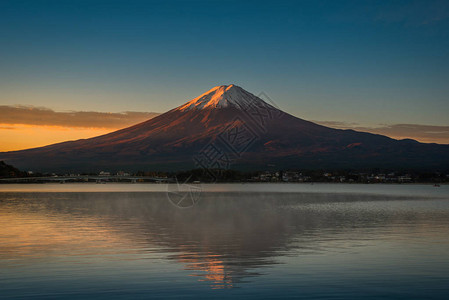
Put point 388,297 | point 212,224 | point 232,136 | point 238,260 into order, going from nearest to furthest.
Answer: point 388,297 → point 238,260 → point 212,224 → point 232,136

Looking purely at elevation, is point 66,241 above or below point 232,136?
below

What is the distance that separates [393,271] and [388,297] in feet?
10.4

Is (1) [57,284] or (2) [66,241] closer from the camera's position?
(1) [57,284]

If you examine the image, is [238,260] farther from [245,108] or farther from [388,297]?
[245,108]

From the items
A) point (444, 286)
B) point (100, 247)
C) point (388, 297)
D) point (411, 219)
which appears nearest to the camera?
point (388, 297)

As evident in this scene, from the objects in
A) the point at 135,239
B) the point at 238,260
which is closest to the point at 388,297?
the point at 238,260

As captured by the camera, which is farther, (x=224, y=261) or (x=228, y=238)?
(x=228, y=238)

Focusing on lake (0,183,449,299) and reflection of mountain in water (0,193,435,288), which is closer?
lake (0,183,449,299)

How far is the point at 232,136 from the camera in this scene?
17175 centimetres

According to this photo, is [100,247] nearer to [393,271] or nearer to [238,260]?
[238,260]

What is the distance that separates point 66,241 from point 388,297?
13129mm

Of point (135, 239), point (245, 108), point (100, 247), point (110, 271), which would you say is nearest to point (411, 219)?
point (135, 239)

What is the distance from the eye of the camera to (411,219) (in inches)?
1236

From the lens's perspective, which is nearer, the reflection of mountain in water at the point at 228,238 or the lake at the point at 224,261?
the lake at the point at 224,261
